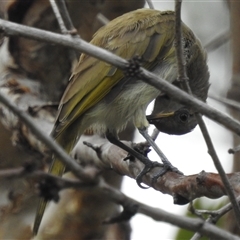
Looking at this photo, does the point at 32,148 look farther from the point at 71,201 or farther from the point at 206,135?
the point at 206,135

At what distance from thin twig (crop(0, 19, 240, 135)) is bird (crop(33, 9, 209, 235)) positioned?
1.23m

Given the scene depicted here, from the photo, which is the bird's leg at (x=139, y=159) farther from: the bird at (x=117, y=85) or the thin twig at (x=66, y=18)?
the thin twig at (x=66, y=18)

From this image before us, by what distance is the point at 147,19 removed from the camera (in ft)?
11.6

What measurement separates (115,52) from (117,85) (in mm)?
195

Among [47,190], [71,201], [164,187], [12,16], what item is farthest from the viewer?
[12,16]

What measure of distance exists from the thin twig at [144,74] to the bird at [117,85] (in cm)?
123

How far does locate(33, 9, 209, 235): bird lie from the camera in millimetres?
3197

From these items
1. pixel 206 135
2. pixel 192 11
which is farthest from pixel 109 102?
pixel 192 11

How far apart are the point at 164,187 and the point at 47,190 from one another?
1453 mm

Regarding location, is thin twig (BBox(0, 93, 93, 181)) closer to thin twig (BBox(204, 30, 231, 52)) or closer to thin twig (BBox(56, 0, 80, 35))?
thin twig (BBox(56, 0, 80, 35))

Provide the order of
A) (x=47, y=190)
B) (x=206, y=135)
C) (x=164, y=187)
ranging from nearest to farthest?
1. (x=47, y=190)
2. (x=206, y=135)
3. (x=164, y=187)

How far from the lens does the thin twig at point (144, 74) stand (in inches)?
69.3

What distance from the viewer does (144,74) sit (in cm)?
182

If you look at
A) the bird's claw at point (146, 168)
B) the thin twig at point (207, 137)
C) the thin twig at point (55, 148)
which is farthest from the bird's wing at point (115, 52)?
the thin twig at point (55, 148)
